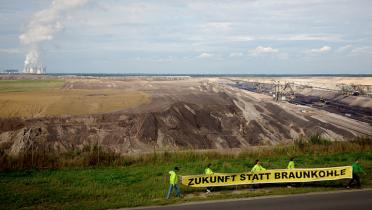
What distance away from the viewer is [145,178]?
2058 centimetres

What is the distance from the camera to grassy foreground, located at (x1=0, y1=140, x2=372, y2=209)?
16672 millimetres

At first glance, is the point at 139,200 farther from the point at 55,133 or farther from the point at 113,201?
the point at 55,133

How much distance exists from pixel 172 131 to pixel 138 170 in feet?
68.2

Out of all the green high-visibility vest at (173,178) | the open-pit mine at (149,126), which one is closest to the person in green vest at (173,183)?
the green high-visibility vest at (173,178)

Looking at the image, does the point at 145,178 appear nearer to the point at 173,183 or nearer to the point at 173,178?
the point at 173,183

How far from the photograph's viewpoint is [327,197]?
653 inches

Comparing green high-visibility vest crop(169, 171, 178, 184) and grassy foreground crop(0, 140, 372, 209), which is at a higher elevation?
green high-visibility vest crop(169, 171, 178, 184)

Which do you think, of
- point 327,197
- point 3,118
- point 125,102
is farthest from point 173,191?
point 125,102

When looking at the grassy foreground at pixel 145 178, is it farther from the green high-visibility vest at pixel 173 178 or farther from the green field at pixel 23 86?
the green field at pixel 23 86

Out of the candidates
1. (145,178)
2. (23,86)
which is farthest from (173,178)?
(23,86)

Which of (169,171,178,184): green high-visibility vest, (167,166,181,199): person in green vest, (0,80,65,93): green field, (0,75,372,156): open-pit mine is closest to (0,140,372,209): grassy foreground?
(167,166,181,199): person in green vest

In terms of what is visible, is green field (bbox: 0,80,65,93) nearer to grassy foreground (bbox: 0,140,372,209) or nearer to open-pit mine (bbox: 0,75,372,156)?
open-pit mine (bbox: 0,75,372,156)

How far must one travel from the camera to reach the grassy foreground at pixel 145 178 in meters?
16.7

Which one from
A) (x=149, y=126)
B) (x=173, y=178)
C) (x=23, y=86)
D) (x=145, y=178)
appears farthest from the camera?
(x=23, y=86)
